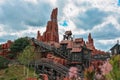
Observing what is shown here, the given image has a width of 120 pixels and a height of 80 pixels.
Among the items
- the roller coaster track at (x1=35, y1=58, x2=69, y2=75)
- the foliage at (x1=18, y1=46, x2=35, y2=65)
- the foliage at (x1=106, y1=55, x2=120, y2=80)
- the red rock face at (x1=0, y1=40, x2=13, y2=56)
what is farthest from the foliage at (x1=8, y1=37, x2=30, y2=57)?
the foliage at (x1=106, y1=55, x2=120, y2=80)

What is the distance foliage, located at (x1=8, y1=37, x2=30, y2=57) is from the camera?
7819 cm

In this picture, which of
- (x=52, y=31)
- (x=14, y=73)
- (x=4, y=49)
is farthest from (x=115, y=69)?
(x=52, y=31)

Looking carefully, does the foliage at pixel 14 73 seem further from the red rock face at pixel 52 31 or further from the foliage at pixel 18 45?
the red rock face at pixel 52 31

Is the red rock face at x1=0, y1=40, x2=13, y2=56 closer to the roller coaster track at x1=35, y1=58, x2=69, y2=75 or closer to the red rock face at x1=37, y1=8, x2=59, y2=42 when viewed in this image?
the red rock face at x1=37, y1=8, x2=59, y2=42

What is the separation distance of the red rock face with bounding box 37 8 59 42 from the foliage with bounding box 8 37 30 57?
17123 mm

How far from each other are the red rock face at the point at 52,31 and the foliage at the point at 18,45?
17123 millimetres

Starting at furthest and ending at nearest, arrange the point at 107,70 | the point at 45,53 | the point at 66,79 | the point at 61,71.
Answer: the point at 45,53
the point at 61,71
the point at 66,79
the point at 107,70

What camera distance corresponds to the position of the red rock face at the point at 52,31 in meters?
96.9

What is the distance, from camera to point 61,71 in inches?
2458

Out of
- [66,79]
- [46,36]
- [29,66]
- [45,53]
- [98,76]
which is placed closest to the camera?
[66,79]

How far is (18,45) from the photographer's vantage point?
7856 centimetres

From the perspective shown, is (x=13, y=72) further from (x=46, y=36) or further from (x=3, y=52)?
(x=46, y=36)

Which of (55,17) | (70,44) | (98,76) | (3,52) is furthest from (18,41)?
(98,76)

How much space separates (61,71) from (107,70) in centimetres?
5796
